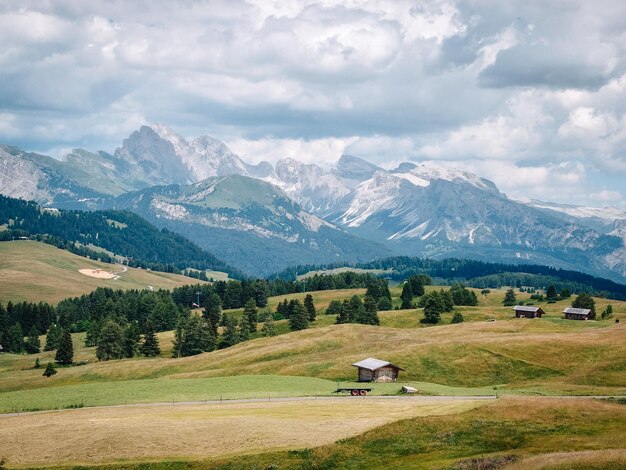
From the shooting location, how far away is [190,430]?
236 feet

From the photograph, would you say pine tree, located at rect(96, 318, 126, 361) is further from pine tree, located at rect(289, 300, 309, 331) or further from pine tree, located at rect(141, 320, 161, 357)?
pine tree, located at rect(289, 300, 309, 331)

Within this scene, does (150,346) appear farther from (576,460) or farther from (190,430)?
(576,460)

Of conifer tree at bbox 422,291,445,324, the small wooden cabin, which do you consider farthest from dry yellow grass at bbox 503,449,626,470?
the small wooden cabin

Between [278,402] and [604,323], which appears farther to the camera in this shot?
[604,323]

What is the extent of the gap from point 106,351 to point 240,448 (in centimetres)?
12270

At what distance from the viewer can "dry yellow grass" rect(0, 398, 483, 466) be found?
65.9 m

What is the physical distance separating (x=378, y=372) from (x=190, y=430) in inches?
2113

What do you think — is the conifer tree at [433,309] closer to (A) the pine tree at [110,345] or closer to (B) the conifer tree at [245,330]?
(B) the conifer tree at [245,330]

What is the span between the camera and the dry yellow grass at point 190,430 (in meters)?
65.9

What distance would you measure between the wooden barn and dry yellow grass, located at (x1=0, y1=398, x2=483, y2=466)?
98.7 feet

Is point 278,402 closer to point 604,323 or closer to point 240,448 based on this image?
point 240,448

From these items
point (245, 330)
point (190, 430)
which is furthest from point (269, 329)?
point (190, 430)

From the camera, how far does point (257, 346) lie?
163 metres

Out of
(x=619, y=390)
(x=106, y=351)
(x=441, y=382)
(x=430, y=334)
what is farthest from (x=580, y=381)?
(x=106, y=351)
